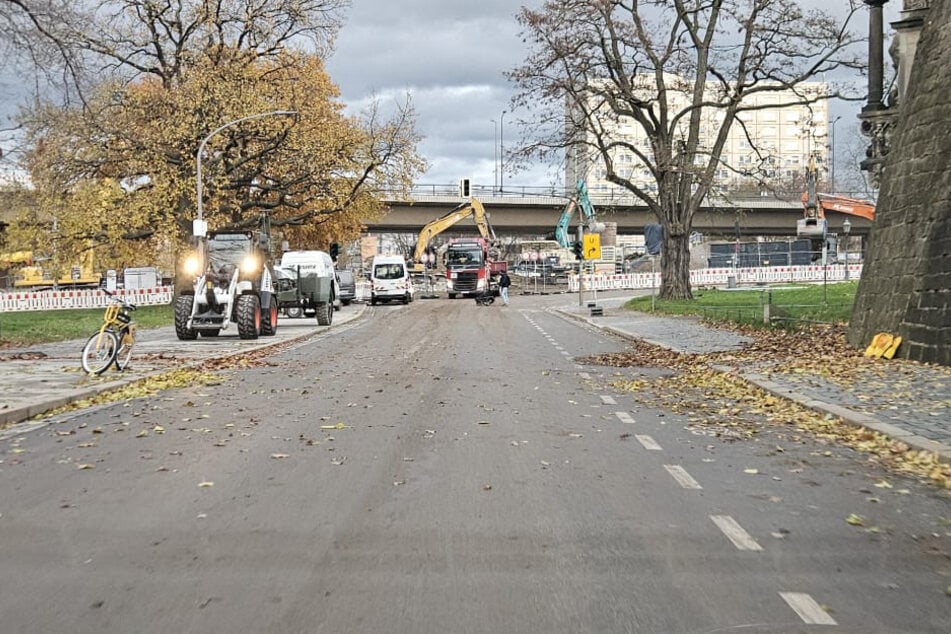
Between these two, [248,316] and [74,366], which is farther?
[248,316]

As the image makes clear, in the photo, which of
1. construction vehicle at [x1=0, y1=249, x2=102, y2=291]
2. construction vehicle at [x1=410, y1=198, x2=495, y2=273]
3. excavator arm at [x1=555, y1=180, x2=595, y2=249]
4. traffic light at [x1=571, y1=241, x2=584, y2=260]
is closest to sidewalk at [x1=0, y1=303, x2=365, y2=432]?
traffic light at [x1=571, y1=241, x2=584, y2=260]

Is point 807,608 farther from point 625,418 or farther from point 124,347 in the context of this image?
point 124,347

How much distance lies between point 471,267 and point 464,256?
2.51 feet

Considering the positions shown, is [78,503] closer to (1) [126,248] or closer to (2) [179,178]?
(2) [179,178]

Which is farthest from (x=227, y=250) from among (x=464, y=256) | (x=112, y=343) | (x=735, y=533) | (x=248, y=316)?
(x=464, y=256)

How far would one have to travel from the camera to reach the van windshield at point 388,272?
5306 cm

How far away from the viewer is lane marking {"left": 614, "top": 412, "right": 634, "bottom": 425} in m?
9.64

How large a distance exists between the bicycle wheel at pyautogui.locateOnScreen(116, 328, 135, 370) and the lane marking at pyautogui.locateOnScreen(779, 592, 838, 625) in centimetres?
1218

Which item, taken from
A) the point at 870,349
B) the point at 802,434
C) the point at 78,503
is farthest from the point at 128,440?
the point at 870,349

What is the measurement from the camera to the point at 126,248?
128 ft

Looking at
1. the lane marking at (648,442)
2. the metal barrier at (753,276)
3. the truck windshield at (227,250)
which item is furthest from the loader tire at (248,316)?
the metal barrier at (753,276)

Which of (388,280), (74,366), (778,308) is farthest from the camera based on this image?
(388,280)

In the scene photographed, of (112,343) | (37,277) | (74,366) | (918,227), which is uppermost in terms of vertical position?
(918,227)

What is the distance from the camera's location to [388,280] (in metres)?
53.0
